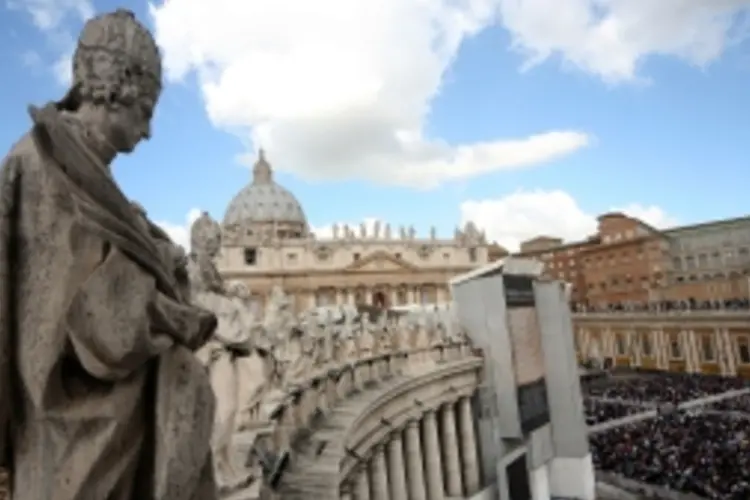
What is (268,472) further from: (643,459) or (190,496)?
(643,459)

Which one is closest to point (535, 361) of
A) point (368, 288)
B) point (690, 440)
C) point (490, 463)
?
point (490, 463)

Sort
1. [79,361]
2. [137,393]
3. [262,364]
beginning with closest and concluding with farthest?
[79,361] → [137,393] → [262,364]

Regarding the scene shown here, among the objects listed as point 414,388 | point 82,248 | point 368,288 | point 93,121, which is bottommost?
point 414,388

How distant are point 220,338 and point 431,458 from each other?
1746cm

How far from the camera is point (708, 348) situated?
5812cm

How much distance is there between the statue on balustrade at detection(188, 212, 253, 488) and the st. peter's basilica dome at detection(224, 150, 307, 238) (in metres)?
101

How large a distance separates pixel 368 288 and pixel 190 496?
83.5 m

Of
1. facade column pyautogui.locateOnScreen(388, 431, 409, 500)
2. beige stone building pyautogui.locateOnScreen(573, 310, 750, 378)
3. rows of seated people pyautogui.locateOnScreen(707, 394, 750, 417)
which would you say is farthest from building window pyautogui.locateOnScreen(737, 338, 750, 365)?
facade column pyautogui.locateOnScreen(388, 431, 409, 500)

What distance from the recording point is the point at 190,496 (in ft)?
8.39

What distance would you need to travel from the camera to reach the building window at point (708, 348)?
2265 inches

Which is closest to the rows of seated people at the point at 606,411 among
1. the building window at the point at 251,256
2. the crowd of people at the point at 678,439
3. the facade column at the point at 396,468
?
the crowd of people at the point at 678,439

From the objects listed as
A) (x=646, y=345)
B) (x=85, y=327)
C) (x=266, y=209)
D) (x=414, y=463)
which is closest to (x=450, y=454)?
(x=414, y=463)

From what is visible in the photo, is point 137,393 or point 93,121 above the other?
point 93,121

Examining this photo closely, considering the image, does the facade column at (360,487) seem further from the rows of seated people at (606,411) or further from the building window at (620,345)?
the building window at (620,345)
